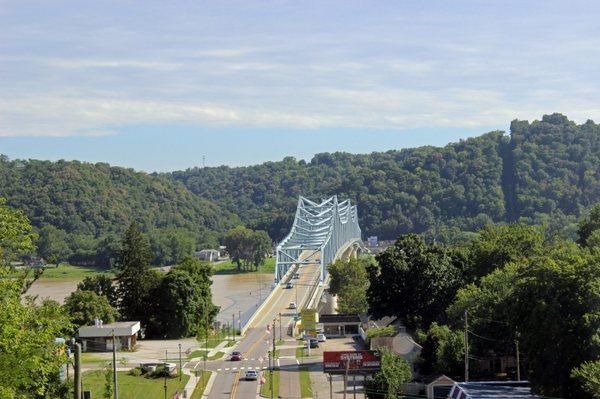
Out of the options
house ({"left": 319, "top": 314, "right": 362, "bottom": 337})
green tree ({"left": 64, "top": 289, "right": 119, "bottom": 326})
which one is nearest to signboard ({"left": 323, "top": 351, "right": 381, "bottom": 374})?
green tree ({"left": 64, "top": 289, "right": 119, "bottom": 326})

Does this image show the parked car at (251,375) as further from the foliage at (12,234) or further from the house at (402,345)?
the foliage at (12,234)

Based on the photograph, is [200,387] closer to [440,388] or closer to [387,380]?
[387,380]

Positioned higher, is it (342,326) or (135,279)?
(135,279)

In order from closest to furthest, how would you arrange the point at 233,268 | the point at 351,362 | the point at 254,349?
the point at 351,362
the point at 254,349
the point at 233,268

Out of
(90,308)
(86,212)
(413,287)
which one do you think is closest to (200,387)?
(413,287)

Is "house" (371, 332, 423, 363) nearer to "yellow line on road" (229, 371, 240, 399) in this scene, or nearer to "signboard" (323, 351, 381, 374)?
"signboard" (323, 351, 381, 374)

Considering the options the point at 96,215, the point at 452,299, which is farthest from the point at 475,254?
the point at 96,215

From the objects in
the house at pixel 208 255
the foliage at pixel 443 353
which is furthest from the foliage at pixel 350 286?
the house at pixel 208 255
